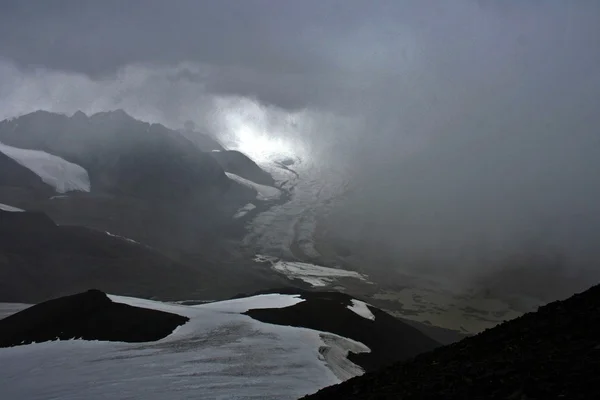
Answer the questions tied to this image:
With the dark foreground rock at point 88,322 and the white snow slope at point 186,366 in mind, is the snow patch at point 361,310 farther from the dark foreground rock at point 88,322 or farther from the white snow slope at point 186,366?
the dark foreground rock at point 88,322

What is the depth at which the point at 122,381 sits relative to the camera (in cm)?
3419

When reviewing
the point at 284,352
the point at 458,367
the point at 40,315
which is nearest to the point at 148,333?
the point at 284,352

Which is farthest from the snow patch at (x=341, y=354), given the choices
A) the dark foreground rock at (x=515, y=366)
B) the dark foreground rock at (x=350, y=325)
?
the dark foreground rock at (x=515, y=366)

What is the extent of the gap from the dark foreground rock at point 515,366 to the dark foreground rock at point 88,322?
108 feet

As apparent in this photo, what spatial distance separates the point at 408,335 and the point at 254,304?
25.2m

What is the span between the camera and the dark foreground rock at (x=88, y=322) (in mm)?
48062

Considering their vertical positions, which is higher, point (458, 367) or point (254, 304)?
point (254, 304)

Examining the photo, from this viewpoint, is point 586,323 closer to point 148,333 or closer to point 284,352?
point 284,352

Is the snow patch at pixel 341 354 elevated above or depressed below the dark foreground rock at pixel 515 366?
above

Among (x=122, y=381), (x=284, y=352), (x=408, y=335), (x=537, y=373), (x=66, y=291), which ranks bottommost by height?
(x=537, y=373)

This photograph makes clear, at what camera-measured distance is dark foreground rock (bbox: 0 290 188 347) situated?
158ft

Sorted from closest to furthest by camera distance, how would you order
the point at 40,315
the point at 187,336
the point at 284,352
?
the point at 284,352 < the point at 187,336 < the point at 40,315

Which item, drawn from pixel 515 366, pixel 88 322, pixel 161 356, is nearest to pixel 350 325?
pixel 88 322

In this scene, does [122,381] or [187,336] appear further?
[187,336]
